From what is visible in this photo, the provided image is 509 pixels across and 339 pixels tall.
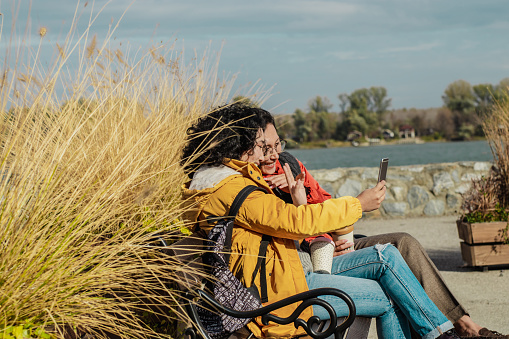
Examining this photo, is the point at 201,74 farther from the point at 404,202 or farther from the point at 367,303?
the point at 404,202

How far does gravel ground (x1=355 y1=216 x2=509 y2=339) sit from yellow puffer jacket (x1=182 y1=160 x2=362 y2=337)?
163cm

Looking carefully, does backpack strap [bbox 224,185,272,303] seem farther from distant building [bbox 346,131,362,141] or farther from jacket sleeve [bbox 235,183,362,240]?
distant building [bbox 346,131,362,141]

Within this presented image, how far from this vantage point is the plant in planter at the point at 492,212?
187 inches

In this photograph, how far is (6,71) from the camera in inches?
74.5

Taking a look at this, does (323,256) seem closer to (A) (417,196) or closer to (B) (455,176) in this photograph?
(A) (417,196)

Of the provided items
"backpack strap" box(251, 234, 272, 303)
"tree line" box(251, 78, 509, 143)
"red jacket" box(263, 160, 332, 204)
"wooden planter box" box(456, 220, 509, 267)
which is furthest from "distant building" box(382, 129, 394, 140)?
"backpack strap" box(251, 234, 272, 303)

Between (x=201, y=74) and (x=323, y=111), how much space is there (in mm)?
42105

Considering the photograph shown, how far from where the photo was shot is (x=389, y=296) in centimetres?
241

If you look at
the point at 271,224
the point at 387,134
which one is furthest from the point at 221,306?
the point at 387,134

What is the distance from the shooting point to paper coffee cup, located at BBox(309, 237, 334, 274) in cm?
244

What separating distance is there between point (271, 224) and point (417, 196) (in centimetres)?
646

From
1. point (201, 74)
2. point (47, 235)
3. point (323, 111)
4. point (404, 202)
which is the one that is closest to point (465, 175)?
point (404, 202)

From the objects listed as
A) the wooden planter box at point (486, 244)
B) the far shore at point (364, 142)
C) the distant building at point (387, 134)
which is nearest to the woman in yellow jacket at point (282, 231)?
the wooden planter box at point (486, 244)

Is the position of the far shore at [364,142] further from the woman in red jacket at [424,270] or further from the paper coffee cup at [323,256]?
the paper coffee cup at [323,256]
